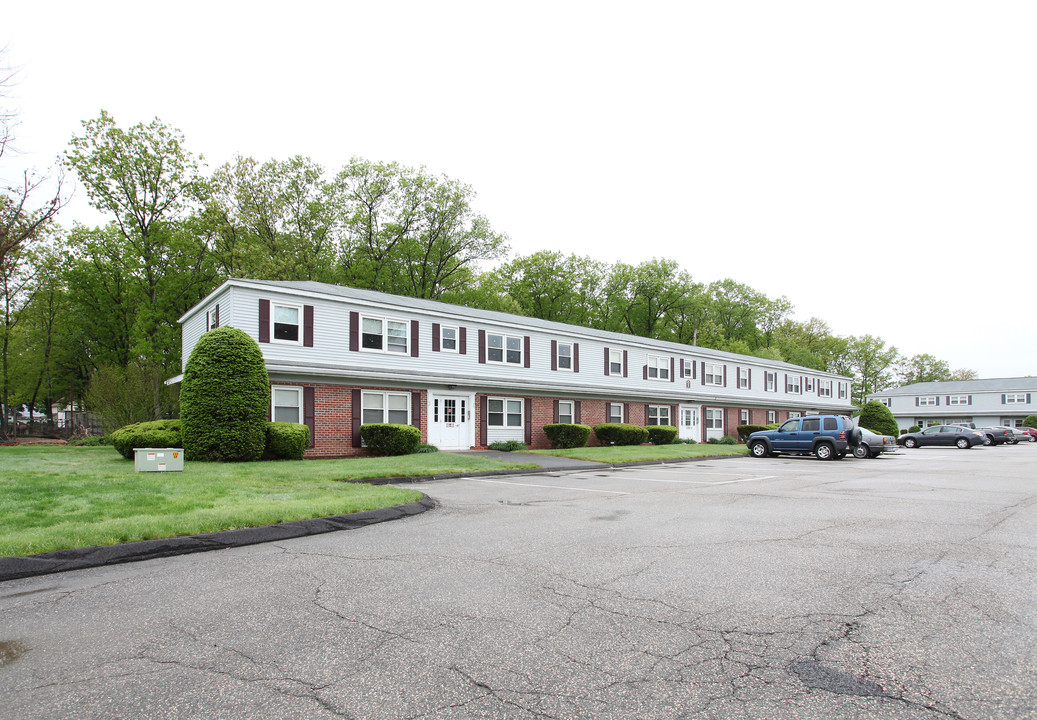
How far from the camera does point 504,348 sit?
2761 cm

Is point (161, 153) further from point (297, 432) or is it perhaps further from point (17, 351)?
point (297, 432)

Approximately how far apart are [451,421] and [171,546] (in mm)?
18228

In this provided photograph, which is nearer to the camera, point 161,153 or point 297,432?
point 297,432

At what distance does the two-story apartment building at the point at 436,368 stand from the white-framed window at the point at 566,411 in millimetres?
71

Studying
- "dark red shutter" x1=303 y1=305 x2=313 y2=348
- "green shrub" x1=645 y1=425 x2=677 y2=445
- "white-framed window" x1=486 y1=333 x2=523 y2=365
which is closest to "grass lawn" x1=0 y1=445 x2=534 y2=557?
"dark red shutter" x1=303 y1=305 x2=313 y2=348

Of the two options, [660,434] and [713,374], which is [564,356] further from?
[713,374]

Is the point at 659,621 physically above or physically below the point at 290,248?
below

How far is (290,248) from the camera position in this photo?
141ft

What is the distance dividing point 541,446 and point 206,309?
15160 mm

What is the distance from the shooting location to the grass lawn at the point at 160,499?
7034mm

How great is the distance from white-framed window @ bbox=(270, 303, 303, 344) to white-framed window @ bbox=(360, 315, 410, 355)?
2410 millimetres

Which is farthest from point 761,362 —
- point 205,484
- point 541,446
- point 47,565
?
point 47,565

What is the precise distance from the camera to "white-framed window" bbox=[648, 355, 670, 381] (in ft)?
115

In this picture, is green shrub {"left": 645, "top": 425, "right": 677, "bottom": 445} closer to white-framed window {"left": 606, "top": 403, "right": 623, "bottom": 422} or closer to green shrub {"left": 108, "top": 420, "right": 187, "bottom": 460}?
white-framed window {"left": 606, "top": 403, "right": 623, "bottom": 422}
